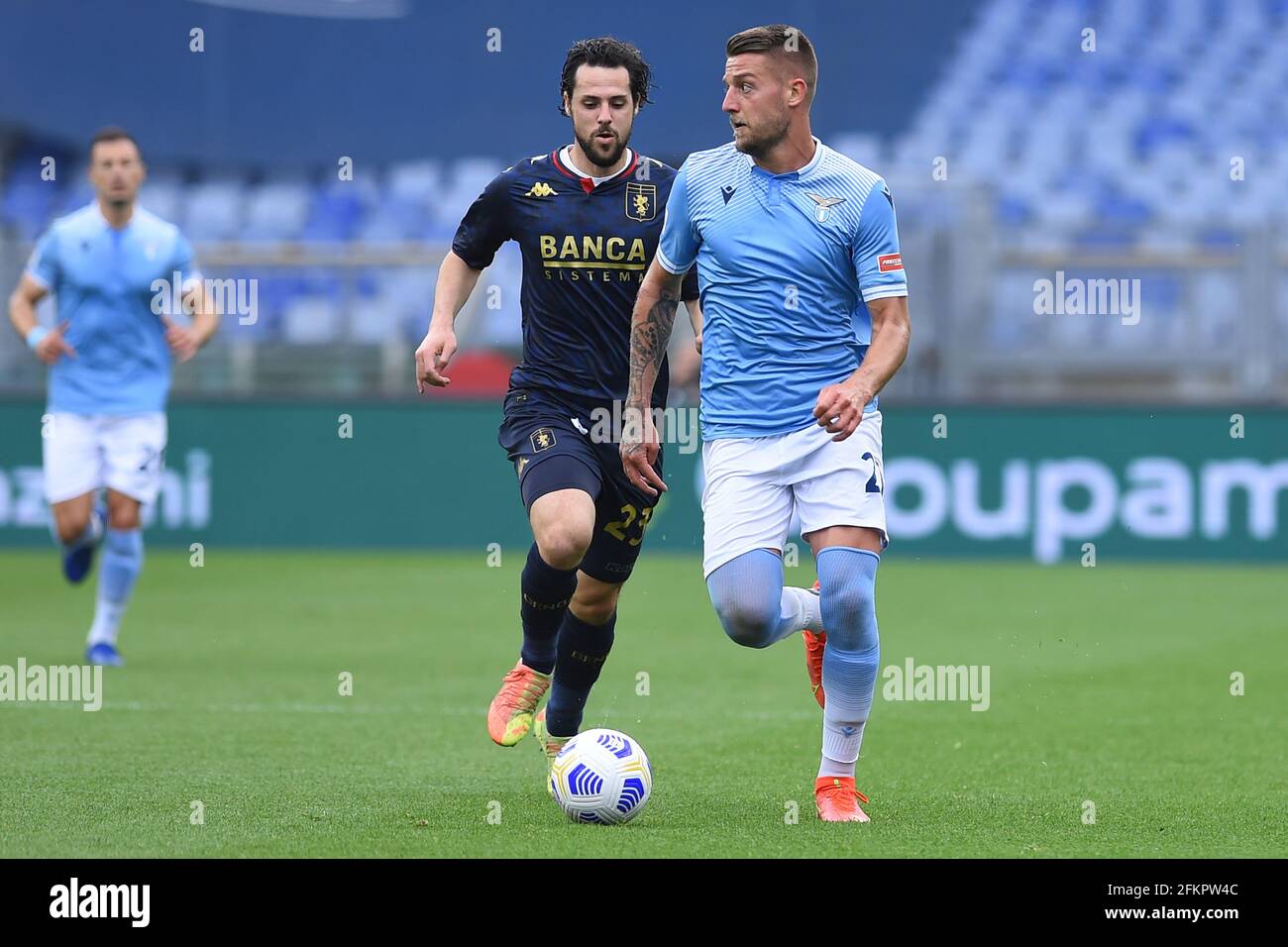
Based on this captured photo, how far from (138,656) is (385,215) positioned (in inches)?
342

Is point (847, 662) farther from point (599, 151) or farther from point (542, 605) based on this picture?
point (599, 151)

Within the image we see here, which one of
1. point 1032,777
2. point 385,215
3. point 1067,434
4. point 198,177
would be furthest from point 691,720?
point 198,177

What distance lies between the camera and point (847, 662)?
5.71 metres

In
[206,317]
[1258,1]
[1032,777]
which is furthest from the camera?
[1258,1]

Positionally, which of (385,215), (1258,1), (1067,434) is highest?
(1258,1)

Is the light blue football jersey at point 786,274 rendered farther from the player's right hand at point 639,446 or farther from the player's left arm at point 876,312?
the player's right hand at point 639,446

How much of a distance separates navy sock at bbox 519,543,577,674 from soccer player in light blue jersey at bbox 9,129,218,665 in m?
3.89

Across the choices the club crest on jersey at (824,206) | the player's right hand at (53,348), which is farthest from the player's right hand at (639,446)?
the player's right hand at (53,348)

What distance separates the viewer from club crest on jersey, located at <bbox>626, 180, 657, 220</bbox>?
6.43m

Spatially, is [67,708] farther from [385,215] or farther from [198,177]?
[198,177]

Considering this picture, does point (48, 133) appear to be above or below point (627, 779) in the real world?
above

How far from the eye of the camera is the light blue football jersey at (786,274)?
5.66m

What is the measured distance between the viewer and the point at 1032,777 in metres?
6.55
